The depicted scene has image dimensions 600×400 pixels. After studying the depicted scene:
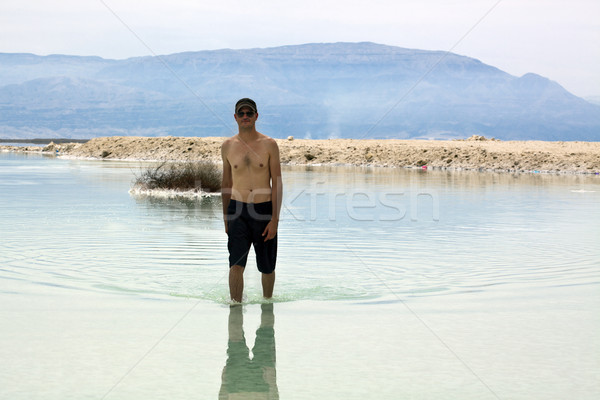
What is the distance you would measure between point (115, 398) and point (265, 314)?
2434mm

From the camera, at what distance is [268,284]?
7.23 metres

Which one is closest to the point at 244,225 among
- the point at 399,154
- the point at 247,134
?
the point at 247,134

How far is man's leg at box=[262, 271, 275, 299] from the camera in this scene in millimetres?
7204

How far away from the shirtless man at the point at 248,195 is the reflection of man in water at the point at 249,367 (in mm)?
677

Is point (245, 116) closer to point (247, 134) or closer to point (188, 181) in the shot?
point (247, 134)

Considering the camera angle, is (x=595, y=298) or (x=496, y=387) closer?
(x=496, y=387)

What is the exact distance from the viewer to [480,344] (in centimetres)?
564

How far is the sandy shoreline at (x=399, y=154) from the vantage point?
46.1 meters

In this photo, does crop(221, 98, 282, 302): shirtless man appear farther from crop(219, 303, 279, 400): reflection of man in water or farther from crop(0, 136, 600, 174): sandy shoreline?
crop(0, 136, 600, 174): sandy shoreline

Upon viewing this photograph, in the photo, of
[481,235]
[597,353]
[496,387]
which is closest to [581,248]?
[481,235]

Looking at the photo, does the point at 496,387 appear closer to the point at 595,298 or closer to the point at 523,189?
the point at 595,298

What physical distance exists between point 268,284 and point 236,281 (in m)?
0.41

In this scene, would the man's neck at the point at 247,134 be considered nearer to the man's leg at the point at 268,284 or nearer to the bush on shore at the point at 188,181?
the man's leg at the point at 268,284

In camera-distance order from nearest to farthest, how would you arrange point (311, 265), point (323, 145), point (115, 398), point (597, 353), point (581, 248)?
point (115, 398) < point (597, 353) < point (311, 265) < point (581, 248) < point (323, 145)
